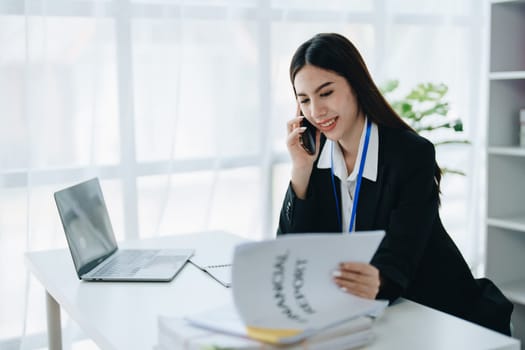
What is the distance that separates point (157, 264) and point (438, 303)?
77cm

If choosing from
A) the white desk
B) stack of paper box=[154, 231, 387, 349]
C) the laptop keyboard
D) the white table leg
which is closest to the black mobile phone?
the white desk

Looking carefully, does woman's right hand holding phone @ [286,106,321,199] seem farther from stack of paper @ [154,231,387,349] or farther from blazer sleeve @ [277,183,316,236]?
stack of paper @ [154,231,387,349]

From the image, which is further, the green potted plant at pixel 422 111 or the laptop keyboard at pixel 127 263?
the green potted plant at pixel 422 111

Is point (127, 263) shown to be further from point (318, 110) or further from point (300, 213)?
point (318, 110)

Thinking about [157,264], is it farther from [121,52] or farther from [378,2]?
[378,2]

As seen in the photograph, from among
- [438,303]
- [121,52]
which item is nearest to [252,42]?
[121,52]

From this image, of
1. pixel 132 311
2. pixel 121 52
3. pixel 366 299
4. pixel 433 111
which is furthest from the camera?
pixel 433 111

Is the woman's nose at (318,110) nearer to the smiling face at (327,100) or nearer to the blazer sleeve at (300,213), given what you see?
the smiling face at (327,100)

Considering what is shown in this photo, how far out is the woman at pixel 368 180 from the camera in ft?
5.42

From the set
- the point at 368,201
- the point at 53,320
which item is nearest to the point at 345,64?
the point at 368,201

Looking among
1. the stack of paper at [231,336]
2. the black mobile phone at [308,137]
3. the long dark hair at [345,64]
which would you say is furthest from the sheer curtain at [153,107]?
the stack of paper at [231,336]

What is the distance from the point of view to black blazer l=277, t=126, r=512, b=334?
1597 millimetres

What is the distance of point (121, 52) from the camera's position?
278 centimetres

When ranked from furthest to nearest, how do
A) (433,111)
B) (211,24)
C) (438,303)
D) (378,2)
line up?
(378,2) → (433,111) → (211,24) → (438,303)
